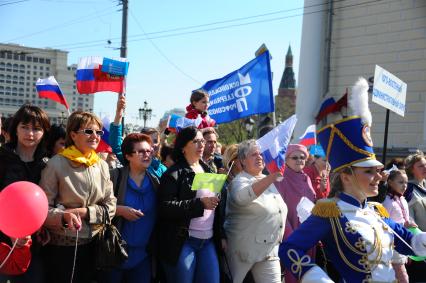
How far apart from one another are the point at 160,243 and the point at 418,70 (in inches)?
694

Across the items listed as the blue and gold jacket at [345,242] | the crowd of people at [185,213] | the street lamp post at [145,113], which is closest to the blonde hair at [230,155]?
the crowd of people at [185,213]

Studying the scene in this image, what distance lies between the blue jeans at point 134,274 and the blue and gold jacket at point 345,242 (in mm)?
1814

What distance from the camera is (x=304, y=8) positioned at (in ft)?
72.9

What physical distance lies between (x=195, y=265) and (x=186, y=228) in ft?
1.13

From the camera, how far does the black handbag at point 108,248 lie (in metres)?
Answer: 4.24

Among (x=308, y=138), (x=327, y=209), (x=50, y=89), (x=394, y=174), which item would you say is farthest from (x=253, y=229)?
(x=50, y=89)

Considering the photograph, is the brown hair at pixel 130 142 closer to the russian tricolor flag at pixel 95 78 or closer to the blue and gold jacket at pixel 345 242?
the russian tricolor flag at pixel 95 78

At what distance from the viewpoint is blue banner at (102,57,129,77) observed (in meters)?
5.91

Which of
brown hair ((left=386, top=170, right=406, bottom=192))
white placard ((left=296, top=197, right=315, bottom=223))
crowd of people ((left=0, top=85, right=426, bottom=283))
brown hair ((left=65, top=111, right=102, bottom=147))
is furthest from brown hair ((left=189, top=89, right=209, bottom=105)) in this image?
white placard ((left=296, top=197, right=315, bottom=223))

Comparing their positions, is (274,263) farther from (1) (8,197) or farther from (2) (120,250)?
(1) (8,197)

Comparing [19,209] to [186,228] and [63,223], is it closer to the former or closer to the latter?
[63,223]

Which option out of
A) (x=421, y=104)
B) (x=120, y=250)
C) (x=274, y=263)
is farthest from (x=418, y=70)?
(x=120, y=250)

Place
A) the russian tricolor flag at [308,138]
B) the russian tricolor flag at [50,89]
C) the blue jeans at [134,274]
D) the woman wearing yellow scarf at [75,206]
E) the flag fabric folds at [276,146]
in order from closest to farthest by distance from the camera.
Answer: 1. the woman wearing yellow scarf at [75,206]
2. the blue jeans at [134,274]
3. the flag fabric folds at [276,146]
4. the russian tricolor flag at [50,89]
5. the russian tricolor flag at [308,138]

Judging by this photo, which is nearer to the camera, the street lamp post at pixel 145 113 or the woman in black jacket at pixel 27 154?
the woman in black jacket at pixel 27 154
